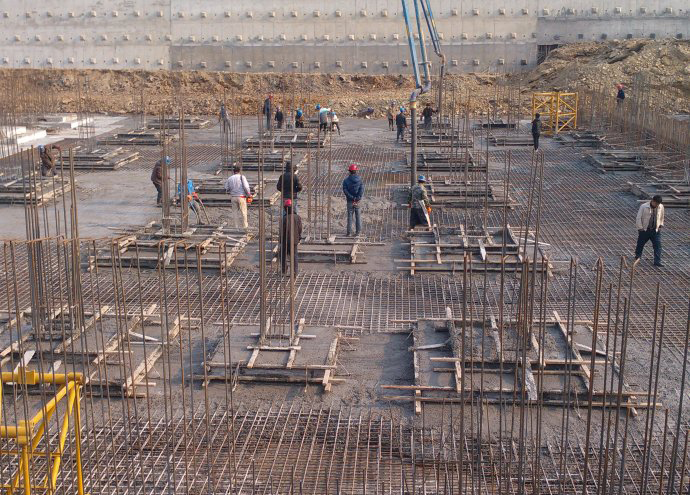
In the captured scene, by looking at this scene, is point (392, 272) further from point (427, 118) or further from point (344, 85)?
point (344, 85)

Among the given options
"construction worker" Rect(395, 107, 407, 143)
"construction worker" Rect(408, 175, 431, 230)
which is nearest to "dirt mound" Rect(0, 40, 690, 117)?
"construction worker" Rect(395, 107, 407, 143)

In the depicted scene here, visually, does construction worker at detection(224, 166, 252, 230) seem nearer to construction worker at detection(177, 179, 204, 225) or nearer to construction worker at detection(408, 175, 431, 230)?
construction worker at detection(177, 179, 204, 225)

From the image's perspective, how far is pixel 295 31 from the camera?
38312mm

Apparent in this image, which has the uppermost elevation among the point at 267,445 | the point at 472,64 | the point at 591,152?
the point at 472,64

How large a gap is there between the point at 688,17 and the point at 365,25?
13647 mm

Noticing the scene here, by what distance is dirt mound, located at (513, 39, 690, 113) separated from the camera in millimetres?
28500

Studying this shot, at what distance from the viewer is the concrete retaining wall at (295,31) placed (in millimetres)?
36969

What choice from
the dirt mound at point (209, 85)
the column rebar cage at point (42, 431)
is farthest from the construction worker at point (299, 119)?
the column rebar cage at point (42, 431)

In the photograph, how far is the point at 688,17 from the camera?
36.3 metres

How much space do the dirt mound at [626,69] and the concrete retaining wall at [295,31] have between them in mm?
3059

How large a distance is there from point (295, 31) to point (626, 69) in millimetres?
14893

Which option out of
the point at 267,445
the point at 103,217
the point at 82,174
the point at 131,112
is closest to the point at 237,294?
the point at 267,445

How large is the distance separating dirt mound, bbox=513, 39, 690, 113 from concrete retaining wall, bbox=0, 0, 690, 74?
3.06 m

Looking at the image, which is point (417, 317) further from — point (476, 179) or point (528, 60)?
point (528, 60)
